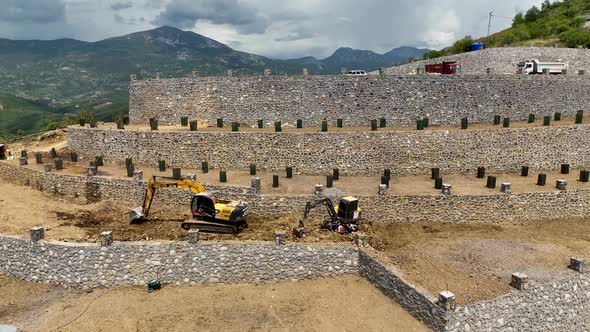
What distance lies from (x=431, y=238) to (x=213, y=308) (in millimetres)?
12408

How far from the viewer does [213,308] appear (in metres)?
16.7

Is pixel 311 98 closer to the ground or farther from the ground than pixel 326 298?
farther from the ground

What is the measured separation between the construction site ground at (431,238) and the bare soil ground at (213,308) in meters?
2.21

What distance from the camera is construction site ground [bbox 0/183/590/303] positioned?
17.1 meters

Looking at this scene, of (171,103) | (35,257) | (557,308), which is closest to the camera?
(557,308)

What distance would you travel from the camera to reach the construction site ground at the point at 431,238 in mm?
17109

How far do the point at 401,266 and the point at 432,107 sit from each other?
19564 millimetres

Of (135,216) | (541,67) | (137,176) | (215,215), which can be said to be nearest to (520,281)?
(215,215)

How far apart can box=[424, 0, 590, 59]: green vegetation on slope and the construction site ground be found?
4370cm

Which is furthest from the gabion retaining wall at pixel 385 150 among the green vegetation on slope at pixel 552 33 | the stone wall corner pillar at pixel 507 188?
the green vegetation on slope at pixel 552 33

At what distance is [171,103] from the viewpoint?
3575cm

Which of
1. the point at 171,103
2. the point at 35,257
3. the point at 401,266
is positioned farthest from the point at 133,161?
the point at 401,266

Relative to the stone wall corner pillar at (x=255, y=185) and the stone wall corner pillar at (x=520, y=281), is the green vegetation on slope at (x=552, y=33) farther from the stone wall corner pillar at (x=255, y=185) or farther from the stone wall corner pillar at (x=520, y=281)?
the stone wall corner pillar at (x=520, y=281)

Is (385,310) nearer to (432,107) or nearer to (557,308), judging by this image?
(557,308)
